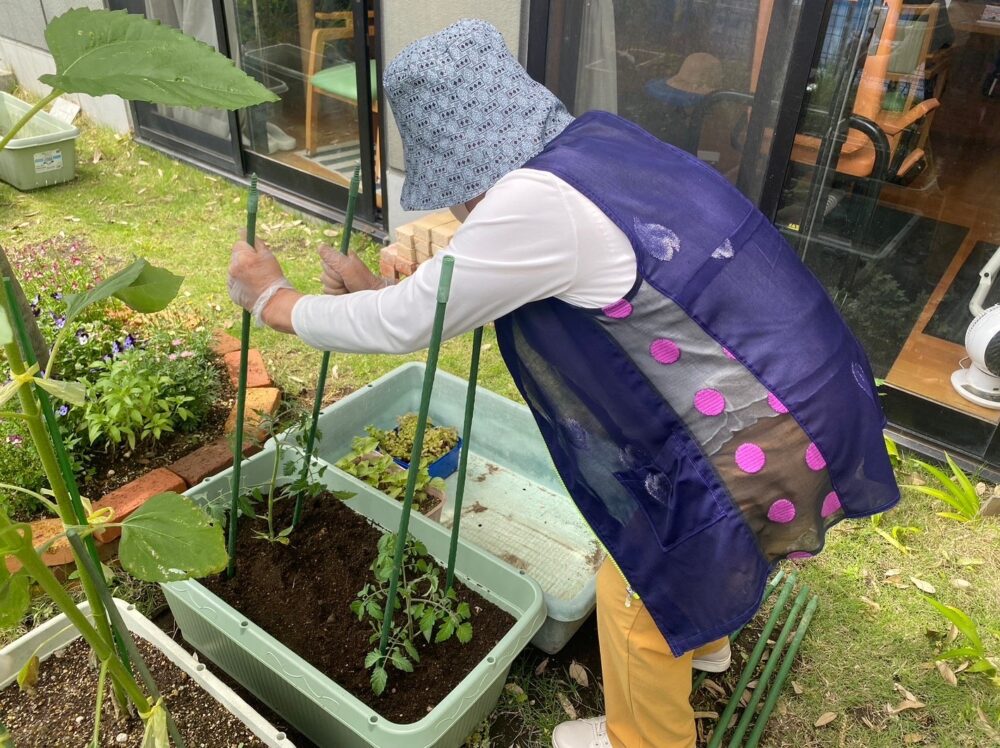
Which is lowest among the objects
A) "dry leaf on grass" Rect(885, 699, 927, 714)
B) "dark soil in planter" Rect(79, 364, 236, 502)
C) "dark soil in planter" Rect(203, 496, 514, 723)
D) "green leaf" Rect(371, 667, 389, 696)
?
"dry leaf on grass" Rect(885, 699, 927, 714)

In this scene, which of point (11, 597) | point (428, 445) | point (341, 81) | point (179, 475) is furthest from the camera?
point (341, 81)

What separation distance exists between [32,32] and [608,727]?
22.9 feet

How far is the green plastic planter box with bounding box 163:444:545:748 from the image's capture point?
64.6 inches

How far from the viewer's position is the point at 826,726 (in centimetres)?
219

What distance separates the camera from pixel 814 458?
1.50m

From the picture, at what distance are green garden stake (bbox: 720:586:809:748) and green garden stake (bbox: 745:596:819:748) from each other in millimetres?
21

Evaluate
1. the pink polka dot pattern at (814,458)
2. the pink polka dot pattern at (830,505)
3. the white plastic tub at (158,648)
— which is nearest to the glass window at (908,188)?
the pink polka dot pattern at (830,505)

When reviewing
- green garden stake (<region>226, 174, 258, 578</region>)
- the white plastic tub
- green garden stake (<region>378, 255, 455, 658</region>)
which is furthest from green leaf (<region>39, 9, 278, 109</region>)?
the white plastic tub

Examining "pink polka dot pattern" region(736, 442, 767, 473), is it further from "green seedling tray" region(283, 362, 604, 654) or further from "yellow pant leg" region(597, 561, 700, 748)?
"green seedling tray" region(283, 362, 604, 654)

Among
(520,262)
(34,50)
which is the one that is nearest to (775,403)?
(520,262)

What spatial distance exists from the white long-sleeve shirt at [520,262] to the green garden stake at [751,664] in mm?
1317

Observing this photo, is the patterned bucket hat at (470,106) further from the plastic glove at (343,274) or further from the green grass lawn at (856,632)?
the green grass lawn at (856,632)

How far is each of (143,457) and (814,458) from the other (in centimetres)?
220

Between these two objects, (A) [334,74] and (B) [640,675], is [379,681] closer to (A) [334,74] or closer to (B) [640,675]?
(B) [640,675]
